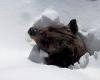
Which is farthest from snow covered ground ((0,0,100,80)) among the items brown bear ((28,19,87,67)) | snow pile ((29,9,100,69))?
brown bear ((28,19,87,67))

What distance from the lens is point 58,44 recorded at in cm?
342

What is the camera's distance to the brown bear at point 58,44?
3.40 m

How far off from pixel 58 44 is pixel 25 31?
57 cm

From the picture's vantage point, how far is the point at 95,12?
4199 millimetres

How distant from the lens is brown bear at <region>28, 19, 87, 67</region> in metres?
3.40

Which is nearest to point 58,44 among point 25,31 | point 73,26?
point 73,26

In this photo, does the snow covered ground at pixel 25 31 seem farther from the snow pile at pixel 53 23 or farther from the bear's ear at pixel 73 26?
the bear's ear at pixel 73 26

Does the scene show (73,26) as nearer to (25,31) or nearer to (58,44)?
(58,44)

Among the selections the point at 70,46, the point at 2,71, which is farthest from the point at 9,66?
the point at 70,46

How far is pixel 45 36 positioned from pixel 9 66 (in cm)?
66

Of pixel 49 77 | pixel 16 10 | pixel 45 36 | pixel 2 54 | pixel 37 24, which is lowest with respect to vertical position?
pixel 49 77

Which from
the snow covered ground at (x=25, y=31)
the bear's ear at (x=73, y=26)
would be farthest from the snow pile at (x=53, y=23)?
the bear's ear at (x=73, y=26)

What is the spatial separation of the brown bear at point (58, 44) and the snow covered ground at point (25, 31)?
172 millimetres

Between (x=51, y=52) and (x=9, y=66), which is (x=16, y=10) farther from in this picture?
(x=9, y=66)
